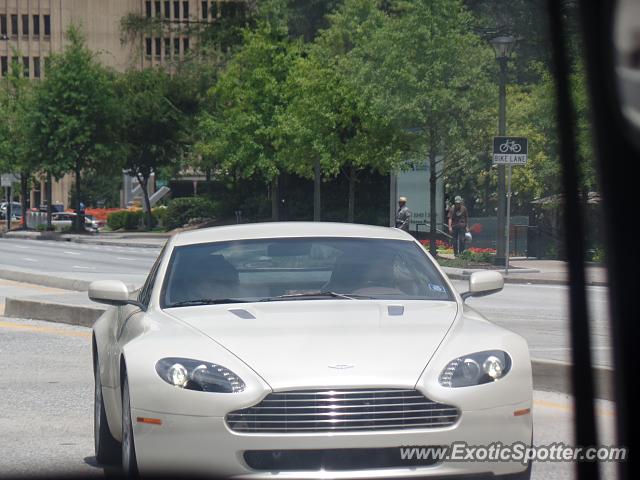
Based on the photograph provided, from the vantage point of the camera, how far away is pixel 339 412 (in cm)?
549

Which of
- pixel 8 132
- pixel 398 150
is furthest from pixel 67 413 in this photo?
pixel 8 132

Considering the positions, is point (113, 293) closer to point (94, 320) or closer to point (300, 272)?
point (300, 272)

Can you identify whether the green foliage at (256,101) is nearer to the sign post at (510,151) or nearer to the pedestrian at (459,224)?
the pedestrian at (459,224)

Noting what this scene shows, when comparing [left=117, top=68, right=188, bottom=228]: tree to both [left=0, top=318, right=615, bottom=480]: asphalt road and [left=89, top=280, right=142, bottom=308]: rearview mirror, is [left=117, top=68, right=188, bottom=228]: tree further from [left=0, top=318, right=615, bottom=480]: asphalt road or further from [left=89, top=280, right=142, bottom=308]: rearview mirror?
[left=89, top=280, right=142, bottom=308]: rearview mirror

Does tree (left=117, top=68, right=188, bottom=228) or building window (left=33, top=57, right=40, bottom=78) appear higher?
building window (left=33, top=57, right=40, bottom=78)

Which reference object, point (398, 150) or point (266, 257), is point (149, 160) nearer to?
point (398, 150)

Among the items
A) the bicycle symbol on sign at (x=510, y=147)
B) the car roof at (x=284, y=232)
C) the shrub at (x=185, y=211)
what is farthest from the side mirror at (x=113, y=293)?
the shrub at (x=185, y=211)

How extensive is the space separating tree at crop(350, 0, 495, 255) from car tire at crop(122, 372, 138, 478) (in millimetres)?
31896

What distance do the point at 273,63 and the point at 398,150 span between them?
15124 millimetres

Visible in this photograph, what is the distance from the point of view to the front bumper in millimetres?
5434

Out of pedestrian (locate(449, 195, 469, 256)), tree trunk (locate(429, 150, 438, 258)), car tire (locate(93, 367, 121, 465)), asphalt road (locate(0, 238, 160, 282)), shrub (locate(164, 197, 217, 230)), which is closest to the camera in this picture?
car tire (locate(93, 367, 121, 465))

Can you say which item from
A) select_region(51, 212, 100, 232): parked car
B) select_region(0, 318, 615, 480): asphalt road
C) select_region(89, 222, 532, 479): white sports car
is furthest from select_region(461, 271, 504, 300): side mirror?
select_region(51, 212, 100, 232): parked car

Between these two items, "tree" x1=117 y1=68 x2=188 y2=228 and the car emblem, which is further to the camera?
"tree" x1=117 y1=68 x2=188 y2=228

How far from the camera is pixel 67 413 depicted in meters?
9.22
